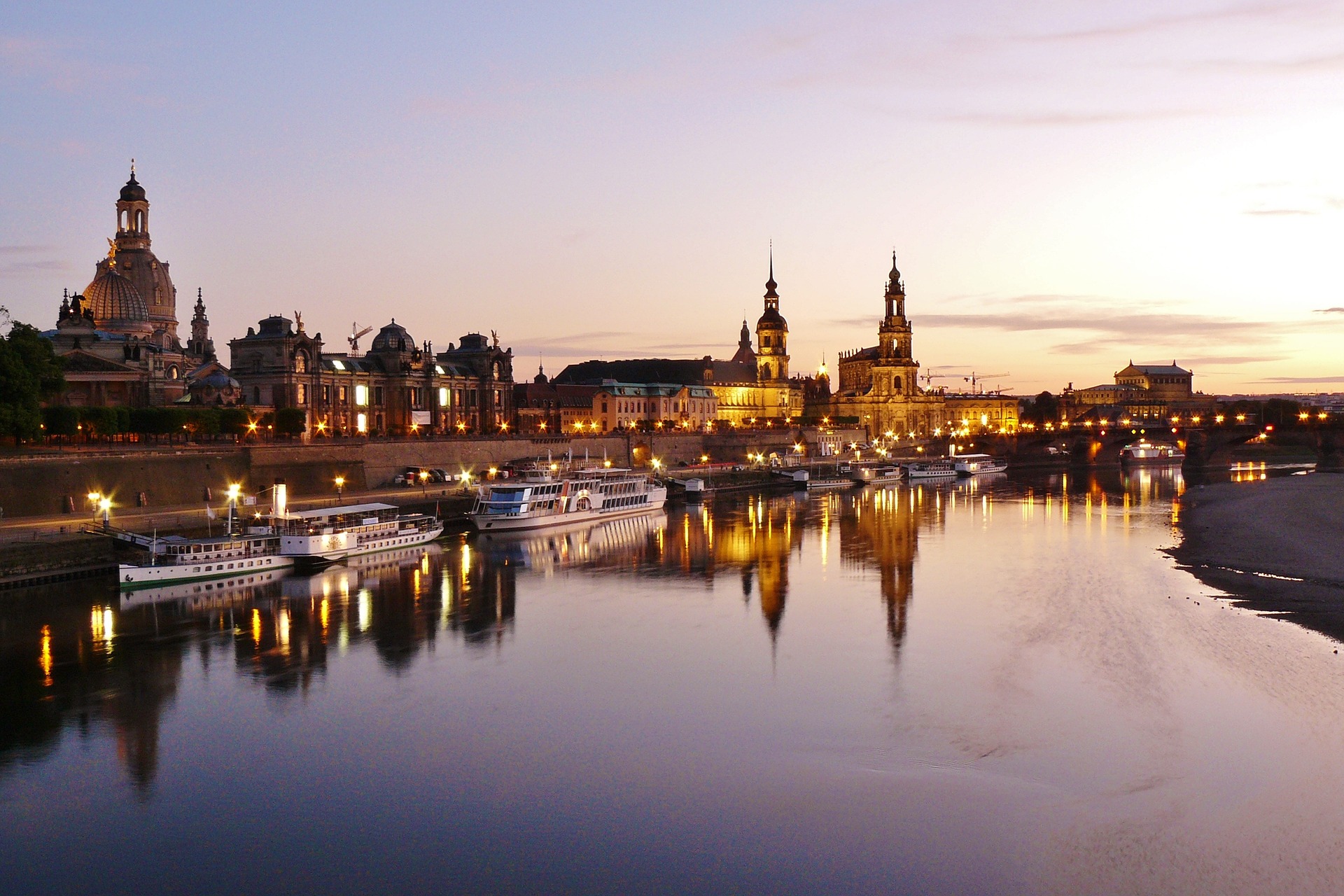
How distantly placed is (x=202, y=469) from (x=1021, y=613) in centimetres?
4225

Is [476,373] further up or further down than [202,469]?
further up

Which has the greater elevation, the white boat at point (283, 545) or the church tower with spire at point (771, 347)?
the church tower with spire at point (771, 347)

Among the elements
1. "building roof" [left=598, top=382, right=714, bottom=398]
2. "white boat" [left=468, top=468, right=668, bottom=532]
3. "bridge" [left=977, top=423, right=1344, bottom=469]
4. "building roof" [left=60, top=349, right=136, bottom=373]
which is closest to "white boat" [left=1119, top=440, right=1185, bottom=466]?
"bridge" [left=977, top=423, right=1344, bottom=469]

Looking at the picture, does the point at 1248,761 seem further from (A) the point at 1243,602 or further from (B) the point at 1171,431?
(B) the point at 1171,431

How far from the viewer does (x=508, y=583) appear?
43.2 m

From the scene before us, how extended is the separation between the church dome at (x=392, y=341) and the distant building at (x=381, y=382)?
0.25 ft

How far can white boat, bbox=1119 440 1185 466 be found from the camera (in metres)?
138

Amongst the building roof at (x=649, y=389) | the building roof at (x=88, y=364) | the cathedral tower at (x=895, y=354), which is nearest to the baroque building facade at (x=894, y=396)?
the cathedral tower at (x=895, y=354)

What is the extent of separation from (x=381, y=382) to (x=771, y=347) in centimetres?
8529

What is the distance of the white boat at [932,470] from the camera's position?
110250 mm

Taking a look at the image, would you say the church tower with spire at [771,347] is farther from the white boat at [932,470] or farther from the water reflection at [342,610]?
the water reflection at [342,610]

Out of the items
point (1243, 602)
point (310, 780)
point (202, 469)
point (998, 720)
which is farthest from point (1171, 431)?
point (310, 780)

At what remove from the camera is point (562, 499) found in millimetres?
64000

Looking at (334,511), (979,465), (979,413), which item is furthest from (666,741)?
(979,413)
